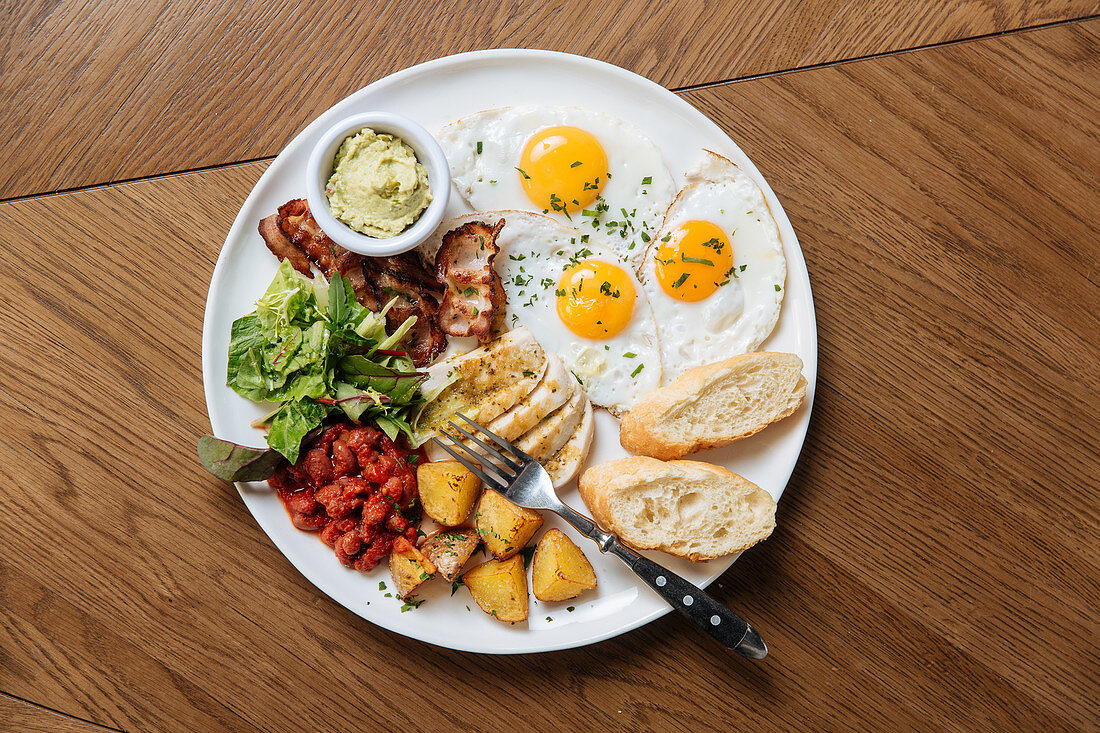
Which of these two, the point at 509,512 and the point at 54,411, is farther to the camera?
the point at 54,411

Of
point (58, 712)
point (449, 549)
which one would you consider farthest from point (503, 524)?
point (58, 712)

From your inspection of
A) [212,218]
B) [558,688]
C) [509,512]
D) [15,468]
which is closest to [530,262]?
[509,512]

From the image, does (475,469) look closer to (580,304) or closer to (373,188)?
(580,304)

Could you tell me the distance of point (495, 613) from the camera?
97.8 inches

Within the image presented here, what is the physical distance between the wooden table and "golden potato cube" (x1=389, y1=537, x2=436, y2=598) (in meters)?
0.43

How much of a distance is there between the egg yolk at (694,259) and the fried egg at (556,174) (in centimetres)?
13

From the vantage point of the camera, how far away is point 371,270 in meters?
2.64

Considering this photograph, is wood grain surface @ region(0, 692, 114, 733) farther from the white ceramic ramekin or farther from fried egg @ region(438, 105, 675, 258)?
fried egg @ region(438, 105, 675, 258)

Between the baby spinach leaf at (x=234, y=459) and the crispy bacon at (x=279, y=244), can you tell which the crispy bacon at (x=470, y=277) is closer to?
the crispy bacon at (x=279, y=244)

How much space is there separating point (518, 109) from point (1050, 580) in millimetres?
3115

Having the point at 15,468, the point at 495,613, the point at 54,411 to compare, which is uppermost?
the point at 495,613

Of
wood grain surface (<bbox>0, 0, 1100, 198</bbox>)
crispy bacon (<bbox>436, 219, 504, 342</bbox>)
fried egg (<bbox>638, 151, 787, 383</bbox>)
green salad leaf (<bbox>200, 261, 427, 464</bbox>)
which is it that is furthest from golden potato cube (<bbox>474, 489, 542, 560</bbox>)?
wood grain surface (<bbox>0, 0, 1100, 198</bbox>)

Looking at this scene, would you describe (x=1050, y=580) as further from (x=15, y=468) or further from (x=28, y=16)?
(x=28, y=16)

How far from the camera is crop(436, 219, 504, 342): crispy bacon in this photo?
2.54m
